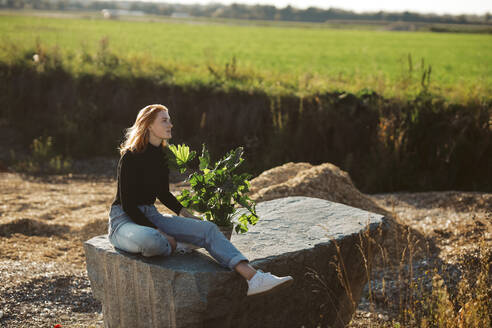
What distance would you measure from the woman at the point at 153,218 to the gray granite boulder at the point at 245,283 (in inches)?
4.8

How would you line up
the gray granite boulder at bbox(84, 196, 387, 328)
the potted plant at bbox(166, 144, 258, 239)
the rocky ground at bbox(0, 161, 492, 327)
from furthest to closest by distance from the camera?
the rocky ground at bbox(0, 161, 492, 327), the potted plant at bbox(166, 144, 258, 239), the gray granite boulder at bbox(84, 196, 387, 328)

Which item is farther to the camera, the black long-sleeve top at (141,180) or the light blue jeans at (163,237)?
the black long-sleeve top at (141,180)

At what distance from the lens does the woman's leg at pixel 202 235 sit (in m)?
3.90

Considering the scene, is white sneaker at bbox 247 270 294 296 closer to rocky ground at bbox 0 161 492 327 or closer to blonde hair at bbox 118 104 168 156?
rocky ground at bbox 0 161 492 327

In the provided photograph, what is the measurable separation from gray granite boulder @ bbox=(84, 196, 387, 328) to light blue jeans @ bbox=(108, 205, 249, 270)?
89mm

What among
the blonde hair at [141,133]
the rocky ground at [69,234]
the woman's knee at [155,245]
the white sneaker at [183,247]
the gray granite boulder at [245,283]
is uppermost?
the blonde hair at [141,133]

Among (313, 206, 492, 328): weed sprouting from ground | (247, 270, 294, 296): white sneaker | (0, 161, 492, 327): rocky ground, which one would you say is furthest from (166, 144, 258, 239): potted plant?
(0, 161, 492, 327): rocky ground

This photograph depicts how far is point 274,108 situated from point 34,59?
20.7 feet

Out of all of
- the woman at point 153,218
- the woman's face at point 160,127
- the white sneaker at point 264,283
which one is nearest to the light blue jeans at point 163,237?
the woman at point 153,218

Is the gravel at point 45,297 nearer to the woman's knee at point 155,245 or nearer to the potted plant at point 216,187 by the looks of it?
the woman's knee at point 155,245

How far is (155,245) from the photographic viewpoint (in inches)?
151

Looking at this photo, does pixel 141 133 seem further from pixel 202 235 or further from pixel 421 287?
pixel 421 287

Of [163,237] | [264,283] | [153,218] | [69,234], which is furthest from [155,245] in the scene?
[69,234]

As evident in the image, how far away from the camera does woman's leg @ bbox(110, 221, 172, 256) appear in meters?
3.84
